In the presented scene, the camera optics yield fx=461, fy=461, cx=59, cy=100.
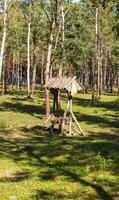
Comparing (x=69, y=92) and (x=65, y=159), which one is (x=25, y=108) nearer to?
(x=69, y=92)

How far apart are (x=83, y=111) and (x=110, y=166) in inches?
1007

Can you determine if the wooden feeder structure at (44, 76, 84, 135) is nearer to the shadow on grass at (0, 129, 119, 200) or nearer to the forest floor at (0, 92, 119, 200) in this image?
the forest floor at (0, 92, 119, 200)

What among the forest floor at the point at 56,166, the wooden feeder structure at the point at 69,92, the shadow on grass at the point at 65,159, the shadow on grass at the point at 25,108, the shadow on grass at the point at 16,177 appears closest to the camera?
the forest floor at the point at 56,166

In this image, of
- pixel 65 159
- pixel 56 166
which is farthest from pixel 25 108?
pixel 56 166

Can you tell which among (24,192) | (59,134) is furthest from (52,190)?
(59,134)

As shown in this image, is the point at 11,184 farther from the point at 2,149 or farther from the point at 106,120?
the point at 106,120

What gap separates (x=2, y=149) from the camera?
23.5 m

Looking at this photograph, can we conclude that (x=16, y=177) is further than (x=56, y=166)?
No

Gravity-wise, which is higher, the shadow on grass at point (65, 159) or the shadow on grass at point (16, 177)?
the shadow on grass at point (65, 159)

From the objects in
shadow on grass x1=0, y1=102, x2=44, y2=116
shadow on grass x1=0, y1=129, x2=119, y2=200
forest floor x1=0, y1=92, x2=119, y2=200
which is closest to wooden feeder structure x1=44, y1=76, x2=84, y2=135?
forest floor x1=0, y1=92, x2=119, y2=200

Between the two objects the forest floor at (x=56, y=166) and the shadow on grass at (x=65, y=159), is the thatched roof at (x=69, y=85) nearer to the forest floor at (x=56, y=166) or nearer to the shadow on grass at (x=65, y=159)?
the forest floor at (x=56, y=166)

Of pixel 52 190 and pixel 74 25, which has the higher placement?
pixel 74 25

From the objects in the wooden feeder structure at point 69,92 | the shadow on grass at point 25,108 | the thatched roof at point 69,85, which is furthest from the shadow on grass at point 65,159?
the shadow on grass at point 25,108

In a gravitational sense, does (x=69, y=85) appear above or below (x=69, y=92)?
above
